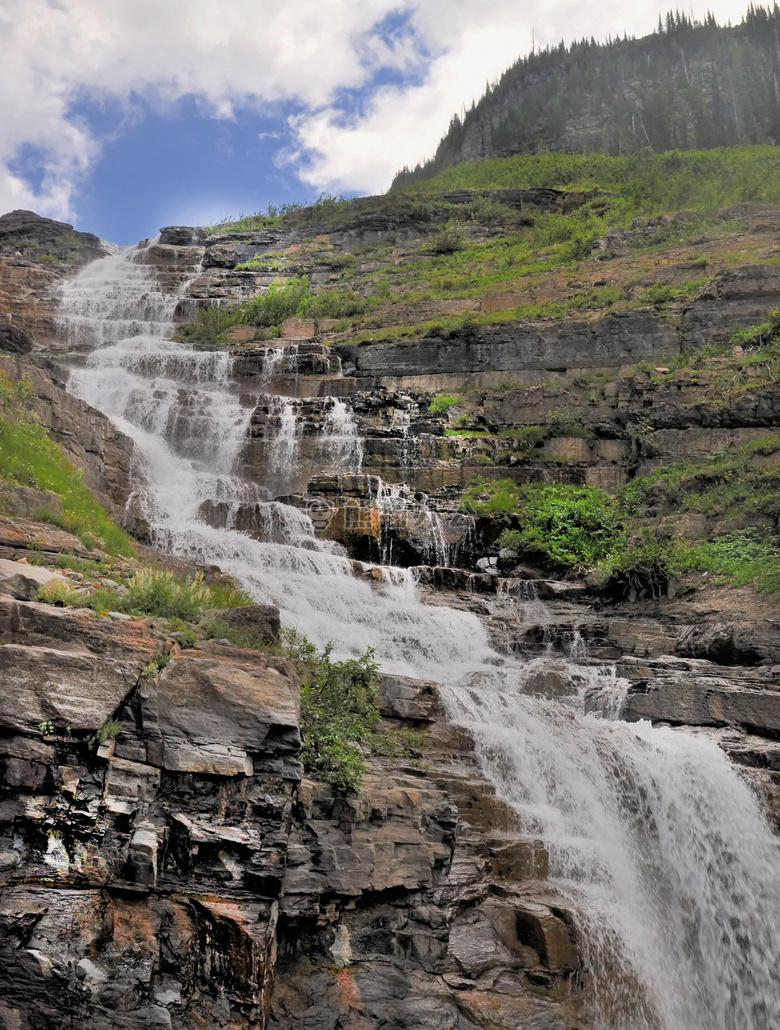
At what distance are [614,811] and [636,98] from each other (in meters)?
58.9

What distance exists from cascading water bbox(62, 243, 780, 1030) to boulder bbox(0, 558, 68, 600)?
5.17 metres

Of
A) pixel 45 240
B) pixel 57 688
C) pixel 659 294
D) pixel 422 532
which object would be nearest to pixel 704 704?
pixel 57 688

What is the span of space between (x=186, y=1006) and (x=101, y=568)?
489cm

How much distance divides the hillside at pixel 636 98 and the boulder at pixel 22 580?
170 feet

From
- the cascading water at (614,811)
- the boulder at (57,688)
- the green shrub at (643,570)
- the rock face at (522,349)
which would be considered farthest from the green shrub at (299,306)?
the boulder at (57,688)

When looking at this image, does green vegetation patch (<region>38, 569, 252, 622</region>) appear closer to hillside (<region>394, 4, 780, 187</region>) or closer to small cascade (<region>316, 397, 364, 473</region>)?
small cascade (<region>316, 397, 364, 473</region>)

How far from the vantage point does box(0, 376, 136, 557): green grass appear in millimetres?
10362

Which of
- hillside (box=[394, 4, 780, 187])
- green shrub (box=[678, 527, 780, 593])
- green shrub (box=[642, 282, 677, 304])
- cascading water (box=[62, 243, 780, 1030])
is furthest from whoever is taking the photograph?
hillside (box=[394, 4, 780, 187])

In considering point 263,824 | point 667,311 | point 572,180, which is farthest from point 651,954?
point 572,180

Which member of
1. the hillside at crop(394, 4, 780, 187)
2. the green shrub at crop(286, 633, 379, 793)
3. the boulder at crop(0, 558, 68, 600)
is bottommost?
the green shrub at crop(286, 633, 379, 793)

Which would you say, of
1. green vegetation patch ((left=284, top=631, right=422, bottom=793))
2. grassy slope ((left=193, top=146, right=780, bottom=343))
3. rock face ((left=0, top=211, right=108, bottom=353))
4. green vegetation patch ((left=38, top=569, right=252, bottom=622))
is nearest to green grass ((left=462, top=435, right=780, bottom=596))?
green vegetation patch ((left=284, top=631, right=422, bottom=793))

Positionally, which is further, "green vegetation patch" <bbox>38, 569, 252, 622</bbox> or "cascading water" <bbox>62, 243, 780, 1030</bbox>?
"cascading water" <bbox>62, 243, 780, 1030</bbox>

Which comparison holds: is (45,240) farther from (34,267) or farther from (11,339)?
(11,339)

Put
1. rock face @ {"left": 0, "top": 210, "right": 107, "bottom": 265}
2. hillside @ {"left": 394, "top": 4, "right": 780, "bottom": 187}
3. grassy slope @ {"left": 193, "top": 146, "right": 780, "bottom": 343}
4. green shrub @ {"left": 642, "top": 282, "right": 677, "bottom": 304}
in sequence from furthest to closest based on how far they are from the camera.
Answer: hillside @ {"left": 394, "top": 4, "right": 780, "bottom": 187}
rock face @ {"left": 0, "top": 210, "right": 107, "bottom": 265}
grassy slope @ {"left": 193, "top": 146, "right": 780, "bottom": 343}
green shrub @ {"left": 642, "top": 282, "right": 677, "bottom": 304}
